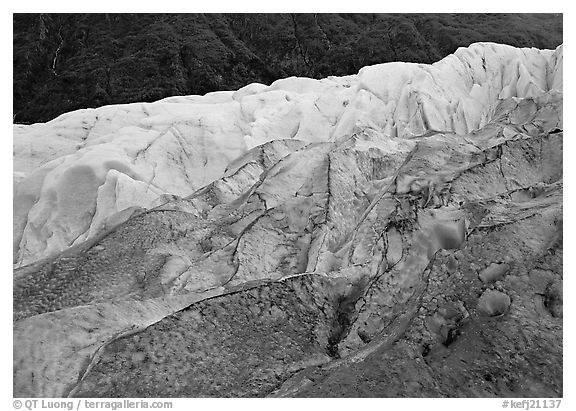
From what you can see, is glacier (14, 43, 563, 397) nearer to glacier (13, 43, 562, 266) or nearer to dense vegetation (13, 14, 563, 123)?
glacier (13, 43, 562, 266)

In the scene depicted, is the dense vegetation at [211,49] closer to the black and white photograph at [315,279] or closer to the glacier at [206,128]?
the glacier at [206,128]

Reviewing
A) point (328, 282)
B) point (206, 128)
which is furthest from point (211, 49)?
point (328, 282)

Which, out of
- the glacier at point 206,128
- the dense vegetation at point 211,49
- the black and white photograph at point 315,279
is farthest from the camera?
the dense vegetation at point 211,49

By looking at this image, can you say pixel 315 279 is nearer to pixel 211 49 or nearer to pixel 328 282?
pixel 328 282

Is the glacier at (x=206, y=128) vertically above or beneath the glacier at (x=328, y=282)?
beneath

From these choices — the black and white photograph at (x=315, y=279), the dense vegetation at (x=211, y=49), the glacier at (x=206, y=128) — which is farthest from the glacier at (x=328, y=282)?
the dense vegetation at (x=211, y=49)

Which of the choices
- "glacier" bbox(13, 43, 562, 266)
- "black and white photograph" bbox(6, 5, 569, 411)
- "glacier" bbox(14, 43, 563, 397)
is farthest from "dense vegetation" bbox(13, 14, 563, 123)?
"glacier" bbox(14, 43, 563, 397)

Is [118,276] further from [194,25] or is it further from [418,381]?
[194,25]
